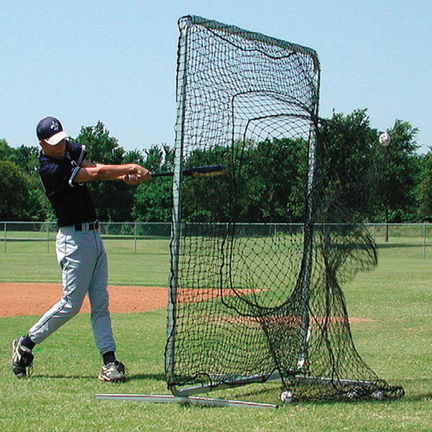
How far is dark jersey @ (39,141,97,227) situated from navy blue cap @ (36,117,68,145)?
20cm

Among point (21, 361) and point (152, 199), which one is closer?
point (21, 361)

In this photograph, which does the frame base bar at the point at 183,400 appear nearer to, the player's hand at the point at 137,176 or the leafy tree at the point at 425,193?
the player's hand at the point at 137,176

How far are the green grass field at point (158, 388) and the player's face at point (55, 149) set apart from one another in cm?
210

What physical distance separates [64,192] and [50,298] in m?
7.43

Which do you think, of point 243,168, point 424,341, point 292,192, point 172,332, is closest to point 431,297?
point 424,341

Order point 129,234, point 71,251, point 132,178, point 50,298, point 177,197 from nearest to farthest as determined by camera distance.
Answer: point 177,197
point 132,178
point 71,251
point 50,298
point 129,234

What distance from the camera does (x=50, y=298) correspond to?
12.6 meters

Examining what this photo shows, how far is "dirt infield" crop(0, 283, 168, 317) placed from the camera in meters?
11.0

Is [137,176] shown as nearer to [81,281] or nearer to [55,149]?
[55,149]

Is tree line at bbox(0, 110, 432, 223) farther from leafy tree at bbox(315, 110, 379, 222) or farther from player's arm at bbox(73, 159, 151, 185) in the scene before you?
player's arm at bbox(73, 159, 151, 185)

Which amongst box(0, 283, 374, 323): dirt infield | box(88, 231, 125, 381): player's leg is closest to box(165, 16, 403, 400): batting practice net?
box(88, 231, 125, 381): player's leg

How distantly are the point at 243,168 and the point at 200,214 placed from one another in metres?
0.60

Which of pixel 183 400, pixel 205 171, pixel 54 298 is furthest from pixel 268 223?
pixel 54 298

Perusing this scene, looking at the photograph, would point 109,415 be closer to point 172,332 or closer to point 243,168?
point 172,332
